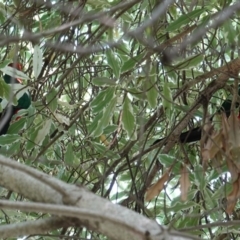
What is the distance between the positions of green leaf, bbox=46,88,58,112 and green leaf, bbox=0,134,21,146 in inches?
5.0

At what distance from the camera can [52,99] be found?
168 cm

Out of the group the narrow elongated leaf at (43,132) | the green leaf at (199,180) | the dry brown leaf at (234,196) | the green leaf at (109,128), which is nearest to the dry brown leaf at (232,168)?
the dry brown leaf at (234,196)

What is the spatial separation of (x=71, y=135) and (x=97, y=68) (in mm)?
275

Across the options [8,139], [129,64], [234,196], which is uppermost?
[129,64]

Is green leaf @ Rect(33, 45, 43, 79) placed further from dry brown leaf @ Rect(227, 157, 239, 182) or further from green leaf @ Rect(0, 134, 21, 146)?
dry brown leaf @ Rect(227, 157, 239, 182)

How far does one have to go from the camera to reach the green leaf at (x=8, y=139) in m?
1.68

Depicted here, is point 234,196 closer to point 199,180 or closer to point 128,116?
point 199,180

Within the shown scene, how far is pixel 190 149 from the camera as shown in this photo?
1.86m

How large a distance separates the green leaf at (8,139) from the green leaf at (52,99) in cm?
13

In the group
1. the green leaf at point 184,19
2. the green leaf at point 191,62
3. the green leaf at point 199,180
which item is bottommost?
the green leaf at point 199,180

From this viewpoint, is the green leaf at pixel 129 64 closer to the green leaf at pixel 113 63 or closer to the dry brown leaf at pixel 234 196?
the green leaf at pixel 113 63

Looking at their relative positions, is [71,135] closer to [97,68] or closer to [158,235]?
[97,68]

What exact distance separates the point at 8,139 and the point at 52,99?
0.55 ft

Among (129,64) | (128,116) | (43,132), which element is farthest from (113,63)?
(43,132)
